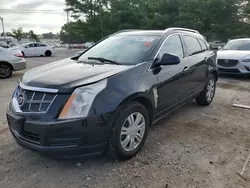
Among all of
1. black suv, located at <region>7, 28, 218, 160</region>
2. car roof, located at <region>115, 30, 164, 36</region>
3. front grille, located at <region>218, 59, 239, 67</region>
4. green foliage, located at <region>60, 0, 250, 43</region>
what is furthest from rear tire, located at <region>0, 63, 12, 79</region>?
green foliage, located at <region>60, 0, 250, 43</region>

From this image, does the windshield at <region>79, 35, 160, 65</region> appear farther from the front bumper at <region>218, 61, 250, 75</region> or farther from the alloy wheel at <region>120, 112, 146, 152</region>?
the front bumper at <region>218, 61, 250, 75</region>

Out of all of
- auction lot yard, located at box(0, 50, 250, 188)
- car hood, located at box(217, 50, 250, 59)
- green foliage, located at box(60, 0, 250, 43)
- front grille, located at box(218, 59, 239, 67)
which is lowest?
auction lot yard, located at box(0, 50, 250, 188)

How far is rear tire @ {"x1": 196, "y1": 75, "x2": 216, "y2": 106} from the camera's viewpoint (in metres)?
5.13

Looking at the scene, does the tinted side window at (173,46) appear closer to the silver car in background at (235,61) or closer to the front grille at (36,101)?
the front grille at (36,101)

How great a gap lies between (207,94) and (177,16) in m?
23.8

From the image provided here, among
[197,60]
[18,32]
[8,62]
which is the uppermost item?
[18,32]

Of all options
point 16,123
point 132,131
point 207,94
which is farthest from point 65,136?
point 207,94

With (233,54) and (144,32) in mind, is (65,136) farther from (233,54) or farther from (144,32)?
(233,54)

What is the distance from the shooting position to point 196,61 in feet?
14.6

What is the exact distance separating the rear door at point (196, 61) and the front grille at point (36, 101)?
2629mm

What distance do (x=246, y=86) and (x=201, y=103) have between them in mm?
3014

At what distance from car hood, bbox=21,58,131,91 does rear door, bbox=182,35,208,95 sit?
1738mm

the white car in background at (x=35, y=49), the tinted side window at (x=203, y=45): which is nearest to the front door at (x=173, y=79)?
the tinted side window at (x=203, y=45)

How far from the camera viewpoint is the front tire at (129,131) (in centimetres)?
274
